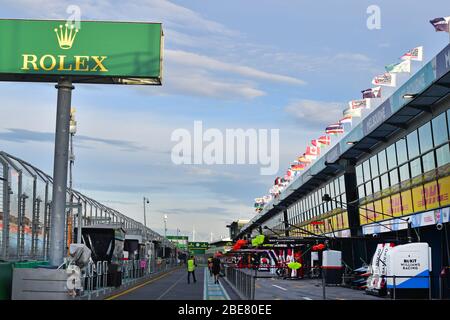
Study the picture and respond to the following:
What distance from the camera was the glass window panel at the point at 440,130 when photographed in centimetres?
2634

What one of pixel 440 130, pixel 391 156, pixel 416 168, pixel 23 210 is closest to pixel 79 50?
pixel 23 210

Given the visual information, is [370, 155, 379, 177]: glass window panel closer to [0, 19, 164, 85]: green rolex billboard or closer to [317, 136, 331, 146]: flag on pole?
[317, 136, 331, 146]: flag on pole

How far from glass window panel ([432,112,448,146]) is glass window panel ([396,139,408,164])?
14.2 ft

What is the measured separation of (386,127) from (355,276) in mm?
9016

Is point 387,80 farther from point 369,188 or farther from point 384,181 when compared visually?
point 369,188

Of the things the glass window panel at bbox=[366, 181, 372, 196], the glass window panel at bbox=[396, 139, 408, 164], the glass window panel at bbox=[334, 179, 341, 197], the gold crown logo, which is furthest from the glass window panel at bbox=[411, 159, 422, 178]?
the glass window panel at bbox=[334, 179, 341, 197]

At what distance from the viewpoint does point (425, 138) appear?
94.3 ft

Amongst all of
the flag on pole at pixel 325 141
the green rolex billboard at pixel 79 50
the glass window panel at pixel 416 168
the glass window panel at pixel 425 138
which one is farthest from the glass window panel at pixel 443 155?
the flag on pole at pixel 325 141

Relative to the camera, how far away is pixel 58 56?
83.6 ft

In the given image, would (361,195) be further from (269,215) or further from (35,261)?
(269,215)

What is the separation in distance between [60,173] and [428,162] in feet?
52.2

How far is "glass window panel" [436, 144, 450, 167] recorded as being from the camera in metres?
26.1
